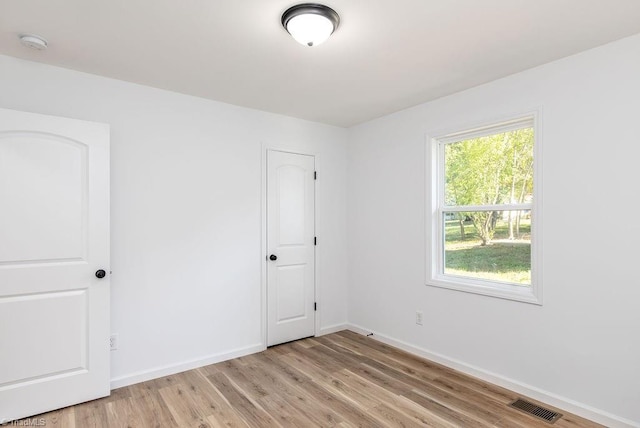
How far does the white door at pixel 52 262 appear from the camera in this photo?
2424mm

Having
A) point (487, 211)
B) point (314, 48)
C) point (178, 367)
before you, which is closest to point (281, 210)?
point (178, 367)

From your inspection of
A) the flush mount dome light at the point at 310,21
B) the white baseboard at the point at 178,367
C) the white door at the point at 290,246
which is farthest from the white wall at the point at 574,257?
the white baseboard at the point at 178,367

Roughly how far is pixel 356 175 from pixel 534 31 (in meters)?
2.47

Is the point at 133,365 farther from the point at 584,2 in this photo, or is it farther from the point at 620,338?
the point at 584,2

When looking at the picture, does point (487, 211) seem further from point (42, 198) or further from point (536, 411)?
point (42, 198)

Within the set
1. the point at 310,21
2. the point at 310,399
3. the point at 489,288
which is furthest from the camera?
the point at 489,288

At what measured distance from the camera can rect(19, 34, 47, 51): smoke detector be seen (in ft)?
7.40

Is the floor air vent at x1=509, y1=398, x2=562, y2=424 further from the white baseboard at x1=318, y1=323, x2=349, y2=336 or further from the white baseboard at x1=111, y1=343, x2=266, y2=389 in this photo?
the white baseboard at x1=111, y1=343, x2=266, y2=389

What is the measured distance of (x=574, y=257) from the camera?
252 centimetres

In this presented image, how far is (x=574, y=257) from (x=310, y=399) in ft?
7.22

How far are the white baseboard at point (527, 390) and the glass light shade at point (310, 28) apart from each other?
2.92 metres

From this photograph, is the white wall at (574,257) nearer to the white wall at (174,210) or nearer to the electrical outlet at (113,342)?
the white wall at (174,210)

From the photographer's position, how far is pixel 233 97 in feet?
11.1

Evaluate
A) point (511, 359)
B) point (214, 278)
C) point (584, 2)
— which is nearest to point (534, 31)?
point (584, 2)
